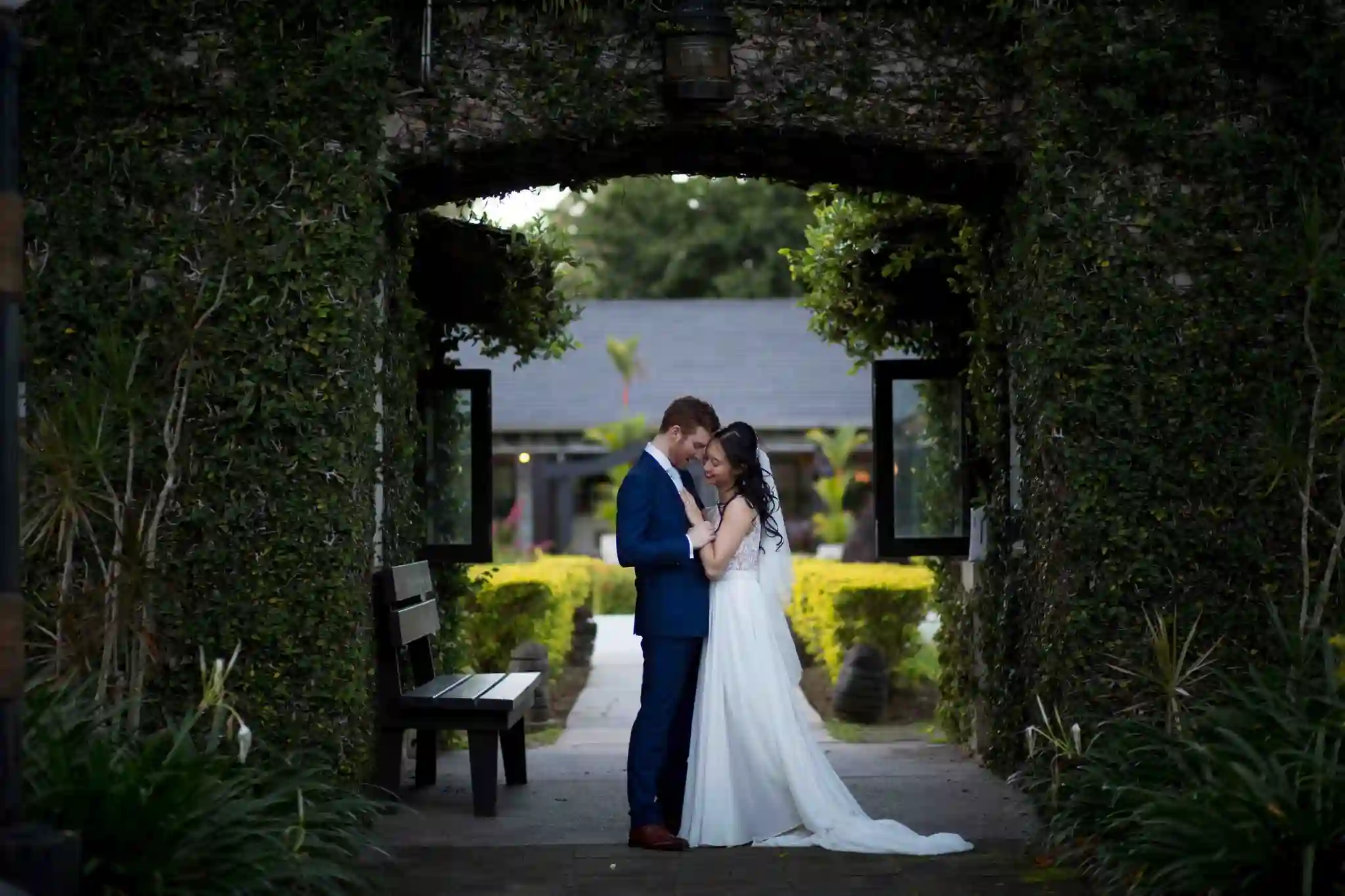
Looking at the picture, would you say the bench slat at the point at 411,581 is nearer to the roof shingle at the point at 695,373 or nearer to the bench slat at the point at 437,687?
the bench slat at the point at 437,687

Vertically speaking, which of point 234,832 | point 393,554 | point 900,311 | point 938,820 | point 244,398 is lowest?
point 938,820

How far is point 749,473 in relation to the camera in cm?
698

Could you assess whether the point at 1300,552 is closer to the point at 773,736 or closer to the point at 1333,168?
the point at 1333,168

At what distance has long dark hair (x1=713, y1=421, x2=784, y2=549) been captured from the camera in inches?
274

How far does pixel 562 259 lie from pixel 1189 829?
246 inches

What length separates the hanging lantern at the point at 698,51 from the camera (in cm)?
703

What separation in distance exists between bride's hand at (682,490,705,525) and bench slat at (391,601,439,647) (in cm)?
150

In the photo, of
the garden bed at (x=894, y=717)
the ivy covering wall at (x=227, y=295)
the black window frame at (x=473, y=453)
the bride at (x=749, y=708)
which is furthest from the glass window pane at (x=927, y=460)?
the ivy covering wall at (x=227, y=295)

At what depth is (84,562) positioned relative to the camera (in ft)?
22.9

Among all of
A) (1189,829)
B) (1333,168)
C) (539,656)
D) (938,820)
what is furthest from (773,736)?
(539,656)

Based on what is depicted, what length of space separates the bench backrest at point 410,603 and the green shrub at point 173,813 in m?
1.53

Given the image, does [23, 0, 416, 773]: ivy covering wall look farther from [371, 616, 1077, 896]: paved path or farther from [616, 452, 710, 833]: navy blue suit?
[616, 452, 710, 833]: navy blue suit

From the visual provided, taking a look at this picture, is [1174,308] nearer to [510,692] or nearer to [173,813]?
[510,692]

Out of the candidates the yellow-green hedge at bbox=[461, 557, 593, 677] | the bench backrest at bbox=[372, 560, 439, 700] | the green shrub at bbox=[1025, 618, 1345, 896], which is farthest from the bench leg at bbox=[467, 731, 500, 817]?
the yellow-green hedge at bbox=[461, 557, 593, 677]
